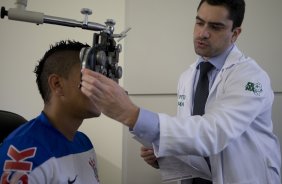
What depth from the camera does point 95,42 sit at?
2.39 feet

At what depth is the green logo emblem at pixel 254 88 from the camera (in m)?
0.94

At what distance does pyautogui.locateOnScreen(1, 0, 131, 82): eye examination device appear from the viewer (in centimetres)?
66

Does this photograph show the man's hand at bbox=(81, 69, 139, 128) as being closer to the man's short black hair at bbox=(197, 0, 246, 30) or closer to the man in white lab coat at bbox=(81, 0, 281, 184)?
the man in white lab coat at bbox=(81, 0, 281, 184)

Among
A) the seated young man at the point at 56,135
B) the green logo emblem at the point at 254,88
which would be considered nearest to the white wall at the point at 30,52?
the seated young man at the point at 56,135

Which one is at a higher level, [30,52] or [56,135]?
[30,52]

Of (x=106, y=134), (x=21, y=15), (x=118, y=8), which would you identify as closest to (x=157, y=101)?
(x=106, y=134)

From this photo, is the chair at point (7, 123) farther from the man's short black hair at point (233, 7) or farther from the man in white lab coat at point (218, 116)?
the man's short black hair at point (233, 7)

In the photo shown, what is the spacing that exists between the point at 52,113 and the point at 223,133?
1.89 feet

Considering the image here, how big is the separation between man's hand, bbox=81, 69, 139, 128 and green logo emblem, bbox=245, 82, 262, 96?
45 cm

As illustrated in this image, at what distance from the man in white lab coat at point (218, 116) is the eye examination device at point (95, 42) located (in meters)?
0.04

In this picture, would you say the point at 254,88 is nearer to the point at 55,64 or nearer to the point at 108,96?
the point at 108,96

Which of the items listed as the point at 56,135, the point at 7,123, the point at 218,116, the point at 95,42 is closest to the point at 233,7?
the point at 218,116

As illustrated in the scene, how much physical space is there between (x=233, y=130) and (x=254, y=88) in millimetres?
205

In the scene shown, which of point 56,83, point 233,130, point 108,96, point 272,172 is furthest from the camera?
point 272,172
